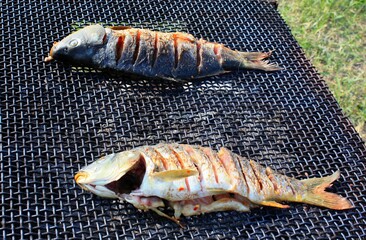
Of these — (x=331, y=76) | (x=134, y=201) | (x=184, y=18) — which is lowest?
(x=331, y=76)

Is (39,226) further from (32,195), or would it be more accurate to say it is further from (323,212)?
(323,212)

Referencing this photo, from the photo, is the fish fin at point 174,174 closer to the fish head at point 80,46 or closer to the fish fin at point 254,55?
the fish head at point 80,46

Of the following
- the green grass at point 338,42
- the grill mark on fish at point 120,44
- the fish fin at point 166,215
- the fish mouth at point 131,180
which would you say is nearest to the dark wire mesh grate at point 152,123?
the fish fin at point 166,215

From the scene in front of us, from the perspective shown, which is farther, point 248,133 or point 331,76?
point 331,76

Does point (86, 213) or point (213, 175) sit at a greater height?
point (213, 175)

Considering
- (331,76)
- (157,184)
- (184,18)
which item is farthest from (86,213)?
(331,76)
